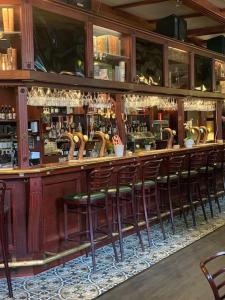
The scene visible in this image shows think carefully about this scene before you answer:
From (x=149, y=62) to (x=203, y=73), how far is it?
1983mm

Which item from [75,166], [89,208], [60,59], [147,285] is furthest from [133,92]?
[147,285]

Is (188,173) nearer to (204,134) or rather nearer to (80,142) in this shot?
(80,142)

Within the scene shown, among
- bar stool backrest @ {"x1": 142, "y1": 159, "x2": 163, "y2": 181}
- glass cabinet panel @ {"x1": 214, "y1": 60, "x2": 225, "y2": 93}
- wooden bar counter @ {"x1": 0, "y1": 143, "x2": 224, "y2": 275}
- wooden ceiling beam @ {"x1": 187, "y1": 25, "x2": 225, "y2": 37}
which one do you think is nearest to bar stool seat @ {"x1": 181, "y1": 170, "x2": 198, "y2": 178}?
bar stool backrest @ {"x1": 142, "y1": 159, "x2": 163, "y2": 181}

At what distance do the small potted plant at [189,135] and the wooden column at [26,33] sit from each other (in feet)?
12.5

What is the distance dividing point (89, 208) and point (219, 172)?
12.1ft

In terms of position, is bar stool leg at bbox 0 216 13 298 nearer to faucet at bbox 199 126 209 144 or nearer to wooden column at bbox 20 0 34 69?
wooden column at bbox 20 0 34 69

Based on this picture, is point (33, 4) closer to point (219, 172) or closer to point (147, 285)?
point (147, 285)

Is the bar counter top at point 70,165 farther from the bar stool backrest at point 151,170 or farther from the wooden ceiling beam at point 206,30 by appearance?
the wooden ceiling beam at point 206,30

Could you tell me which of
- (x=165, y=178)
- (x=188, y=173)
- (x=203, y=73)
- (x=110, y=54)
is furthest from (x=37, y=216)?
(x=203, y=73)

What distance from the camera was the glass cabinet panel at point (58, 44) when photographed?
4.63 m

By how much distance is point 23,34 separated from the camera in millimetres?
4320

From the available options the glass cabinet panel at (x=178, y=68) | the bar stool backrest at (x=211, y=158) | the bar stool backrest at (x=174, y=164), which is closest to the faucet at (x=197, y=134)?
the glass cabinet panel at (x=178, y=68)

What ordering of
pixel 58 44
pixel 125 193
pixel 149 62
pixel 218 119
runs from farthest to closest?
pixel 218 119 < pixel 149 62 < pixel 125 193 < pixel 58 44

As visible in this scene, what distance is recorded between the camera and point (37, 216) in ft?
14.0
